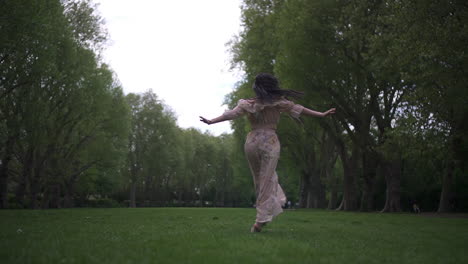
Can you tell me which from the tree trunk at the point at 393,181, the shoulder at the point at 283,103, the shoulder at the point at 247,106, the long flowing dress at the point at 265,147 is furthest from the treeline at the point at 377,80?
the shoulder at the point at 247,106

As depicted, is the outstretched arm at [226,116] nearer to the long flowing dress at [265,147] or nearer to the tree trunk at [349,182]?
the long flowing dress at [265,147]

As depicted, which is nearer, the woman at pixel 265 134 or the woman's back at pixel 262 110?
the woman at pixel 265 134

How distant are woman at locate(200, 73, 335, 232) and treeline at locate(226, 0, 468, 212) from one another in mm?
10067

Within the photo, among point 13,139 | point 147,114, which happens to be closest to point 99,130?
point 13,139

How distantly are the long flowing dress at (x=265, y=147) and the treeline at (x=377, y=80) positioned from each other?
10289 mm

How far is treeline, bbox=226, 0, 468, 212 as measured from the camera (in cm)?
1781

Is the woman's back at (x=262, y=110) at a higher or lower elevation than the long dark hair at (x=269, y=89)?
lower

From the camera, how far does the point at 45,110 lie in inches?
1146

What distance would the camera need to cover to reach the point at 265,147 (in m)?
8.74

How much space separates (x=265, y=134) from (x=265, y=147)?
285mm

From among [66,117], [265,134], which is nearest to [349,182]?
[66,117]

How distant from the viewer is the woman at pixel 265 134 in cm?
858

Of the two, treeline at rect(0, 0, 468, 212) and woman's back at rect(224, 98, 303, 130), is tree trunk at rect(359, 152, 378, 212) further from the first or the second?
woman's back at rect(224, 98, 303, 130)

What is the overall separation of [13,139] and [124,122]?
15.8 metres
